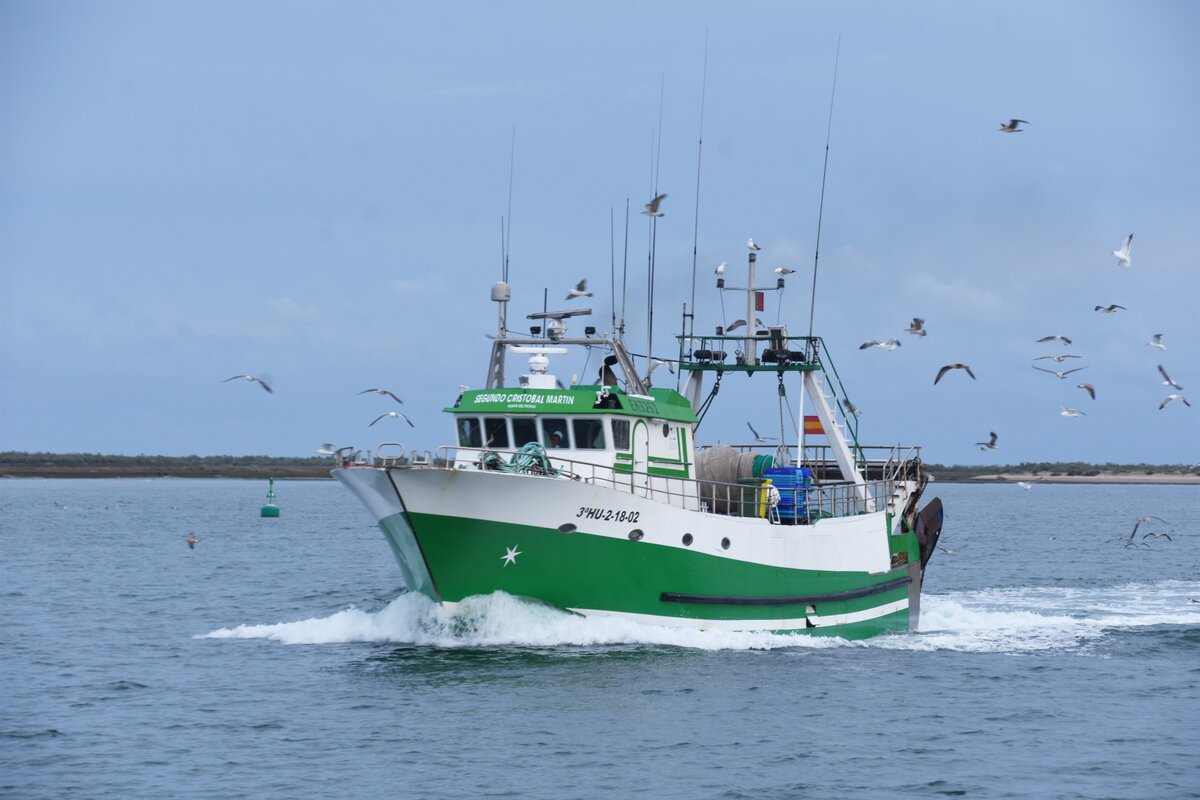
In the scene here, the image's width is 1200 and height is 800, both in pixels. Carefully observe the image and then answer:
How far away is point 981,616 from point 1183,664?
7.49m

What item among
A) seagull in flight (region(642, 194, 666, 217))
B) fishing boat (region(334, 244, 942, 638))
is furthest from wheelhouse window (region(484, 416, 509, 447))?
seagull in flight (region(642, 194, 666, 217))

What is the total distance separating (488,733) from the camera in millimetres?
19578

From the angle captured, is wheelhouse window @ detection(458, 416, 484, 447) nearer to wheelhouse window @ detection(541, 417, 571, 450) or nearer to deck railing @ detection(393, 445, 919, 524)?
deck railing @ detection(393, 445, 919, 524)

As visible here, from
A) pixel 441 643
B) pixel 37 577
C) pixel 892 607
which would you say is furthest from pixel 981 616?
pixel 37 577

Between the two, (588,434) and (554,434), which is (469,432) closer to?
(554,434)

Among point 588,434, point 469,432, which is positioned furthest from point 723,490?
point 469,432

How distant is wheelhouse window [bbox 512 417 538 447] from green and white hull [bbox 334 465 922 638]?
107 inches

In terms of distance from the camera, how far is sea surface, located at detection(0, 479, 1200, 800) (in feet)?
58.2

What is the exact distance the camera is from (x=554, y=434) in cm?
2645

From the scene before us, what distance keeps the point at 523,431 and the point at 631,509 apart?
124 inches

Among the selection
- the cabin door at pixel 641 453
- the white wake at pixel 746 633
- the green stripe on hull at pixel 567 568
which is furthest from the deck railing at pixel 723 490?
the white wake at pixel 746 633

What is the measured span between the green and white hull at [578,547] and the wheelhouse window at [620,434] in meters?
1.27

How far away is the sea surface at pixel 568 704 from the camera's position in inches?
699

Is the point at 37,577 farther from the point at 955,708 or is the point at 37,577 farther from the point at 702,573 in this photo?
the point at 955,708
